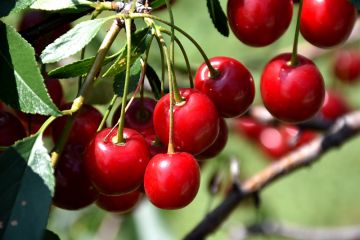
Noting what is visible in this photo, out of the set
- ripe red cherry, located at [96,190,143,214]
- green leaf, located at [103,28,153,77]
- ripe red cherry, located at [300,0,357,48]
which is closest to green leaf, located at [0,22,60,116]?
green leaf, located at [103,28,153,77]

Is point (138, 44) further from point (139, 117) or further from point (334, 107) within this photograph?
point (334, 107)

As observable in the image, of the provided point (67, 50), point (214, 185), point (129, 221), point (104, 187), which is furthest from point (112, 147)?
point (129, 221)

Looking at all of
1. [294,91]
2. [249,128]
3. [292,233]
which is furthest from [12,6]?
[249,128]

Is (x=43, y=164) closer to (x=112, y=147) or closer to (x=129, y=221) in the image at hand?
(x=112, y=147)

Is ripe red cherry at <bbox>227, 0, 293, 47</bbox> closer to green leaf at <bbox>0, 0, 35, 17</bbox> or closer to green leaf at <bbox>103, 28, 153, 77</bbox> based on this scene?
green leaf at <bbox>103, 28, 153, 77</bbox>

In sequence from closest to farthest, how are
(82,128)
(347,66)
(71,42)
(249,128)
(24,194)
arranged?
1. (24,194)
2. (71,42)
3. (82,128)
4. (249,128)
5. (347,66)

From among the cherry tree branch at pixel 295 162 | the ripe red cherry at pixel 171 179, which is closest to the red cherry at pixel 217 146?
the ripe red cherry at pixel 171 179
